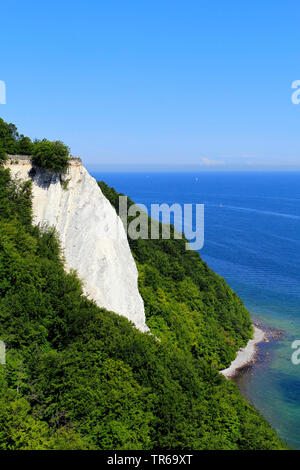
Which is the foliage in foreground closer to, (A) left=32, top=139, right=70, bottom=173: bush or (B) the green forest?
(B) the green forest

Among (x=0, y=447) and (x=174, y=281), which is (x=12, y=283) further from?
(x=174, y=281)

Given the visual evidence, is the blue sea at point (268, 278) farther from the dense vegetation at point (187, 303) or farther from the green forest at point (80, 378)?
the green forest at point (80, 378)

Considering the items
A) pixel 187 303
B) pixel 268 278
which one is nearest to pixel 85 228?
pixel 187 303

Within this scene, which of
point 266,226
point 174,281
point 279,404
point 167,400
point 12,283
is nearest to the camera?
point 167,400

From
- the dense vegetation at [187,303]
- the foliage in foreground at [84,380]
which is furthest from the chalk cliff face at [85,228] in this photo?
the dense vegetation at [187,303]
